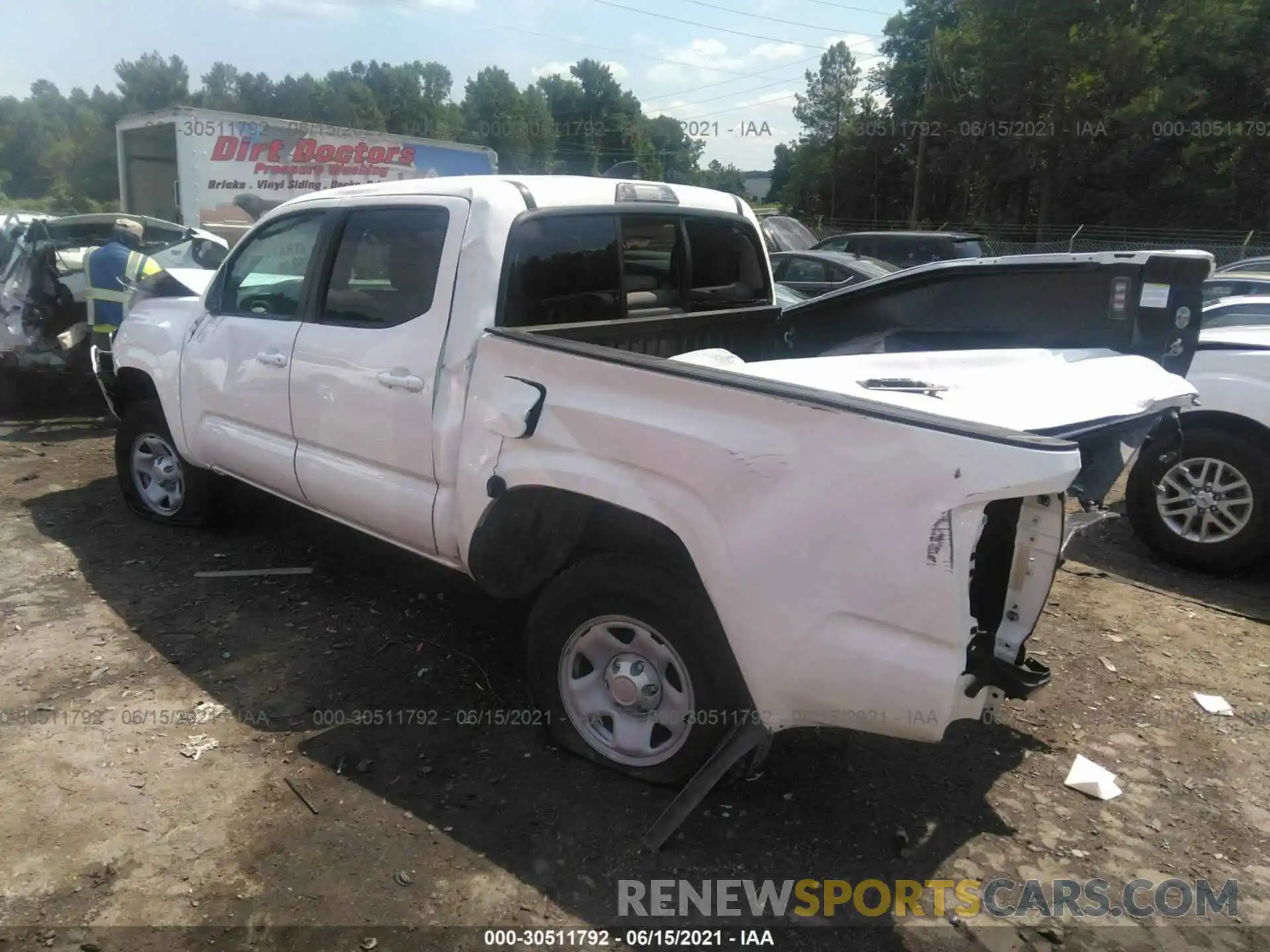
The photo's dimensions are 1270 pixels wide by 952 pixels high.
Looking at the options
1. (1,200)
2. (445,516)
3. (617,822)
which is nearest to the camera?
(617,822)

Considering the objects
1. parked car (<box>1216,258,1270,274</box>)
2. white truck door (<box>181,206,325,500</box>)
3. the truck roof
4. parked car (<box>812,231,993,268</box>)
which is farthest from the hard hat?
parked car (<box>1216,258,1270,274</box>)

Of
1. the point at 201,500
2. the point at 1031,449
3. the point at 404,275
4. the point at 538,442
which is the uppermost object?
the point at 404,275

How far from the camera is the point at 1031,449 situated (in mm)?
2047

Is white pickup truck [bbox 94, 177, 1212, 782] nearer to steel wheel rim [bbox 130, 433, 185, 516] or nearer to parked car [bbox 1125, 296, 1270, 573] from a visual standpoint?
steel wheel rim [bbox 130, 433, 185, 516]

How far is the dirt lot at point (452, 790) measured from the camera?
8.23ft

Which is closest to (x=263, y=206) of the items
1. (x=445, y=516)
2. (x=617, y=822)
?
(x=445, y=516)

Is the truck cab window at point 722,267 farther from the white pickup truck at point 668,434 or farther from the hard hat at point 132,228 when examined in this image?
the hard hat at point 132,228

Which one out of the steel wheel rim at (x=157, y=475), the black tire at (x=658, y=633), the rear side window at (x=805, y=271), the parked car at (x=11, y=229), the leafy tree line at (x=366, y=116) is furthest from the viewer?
the leafy tree line at (x=366, y=116)

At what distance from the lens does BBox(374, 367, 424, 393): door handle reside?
3.33m

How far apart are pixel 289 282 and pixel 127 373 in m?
1.76

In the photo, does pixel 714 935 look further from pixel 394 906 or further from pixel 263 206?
pixel 263 206

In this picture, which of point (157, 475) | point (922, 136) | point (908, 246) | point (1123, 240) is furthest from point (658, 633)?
point (922, 136)

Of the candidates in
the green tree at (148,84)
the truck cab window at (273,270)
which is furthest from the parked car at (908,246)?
the green tree at (148,84)

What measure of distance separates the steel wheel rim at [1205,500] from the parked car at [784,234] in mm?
9885
